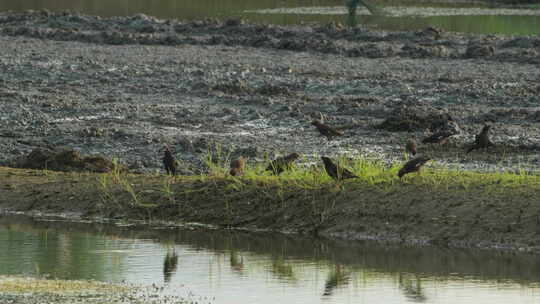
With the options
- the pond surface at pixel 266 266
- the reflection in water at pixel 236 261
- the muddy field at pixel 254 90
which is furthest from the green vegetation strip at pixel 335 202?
the muddy field at pixel 254 90

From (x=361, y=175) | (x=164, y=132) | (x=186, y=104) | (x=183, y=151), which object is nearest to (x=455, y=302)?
(x=361, y=175)

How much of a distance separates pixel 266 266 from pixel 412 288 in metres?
1.45

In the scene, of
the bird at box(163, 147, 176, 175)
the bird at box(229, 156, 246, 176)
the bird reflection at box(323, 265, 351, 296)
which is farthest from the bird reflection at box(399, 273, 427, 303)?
the bird at box(163, 147, 176, 175)

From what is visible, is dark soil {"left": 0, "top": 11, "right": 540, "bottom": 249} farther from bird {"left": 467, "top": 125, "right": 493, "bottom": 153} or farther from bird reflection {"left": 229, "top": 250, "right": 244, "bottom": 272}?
bird reflection {"left": 229, "top": 250, "right": 244, "bottom": 272}

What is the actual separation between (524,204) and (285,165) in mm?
2526

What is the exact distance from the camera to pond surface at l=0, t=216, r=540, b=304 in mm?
9508

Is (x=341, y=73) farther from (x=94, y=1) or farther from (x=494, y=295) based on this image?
(x=94, y=1)

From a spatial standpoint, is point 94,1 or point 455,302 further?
point 94,1

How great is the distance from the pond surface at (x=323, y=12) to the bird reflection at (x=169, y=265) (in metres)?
23.9

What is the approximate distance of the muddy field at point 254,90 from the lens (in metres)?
16.7

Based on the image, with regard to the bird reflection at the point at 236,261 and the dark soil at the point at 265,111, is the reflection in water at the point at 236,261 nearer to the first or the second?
the bird reflection at the point at 236,261

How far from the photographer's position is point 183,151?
1619cm

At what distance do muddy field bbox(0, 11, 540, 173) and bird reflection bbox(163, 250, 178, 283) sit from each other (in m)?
3.88

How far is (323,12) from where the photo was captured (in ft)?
138
